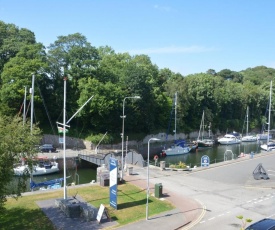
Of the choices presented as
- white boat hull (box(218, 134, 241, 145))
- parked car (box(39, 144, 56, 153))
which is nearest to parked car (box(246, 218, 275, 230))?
parked car (box(39, 144, 56, 153))

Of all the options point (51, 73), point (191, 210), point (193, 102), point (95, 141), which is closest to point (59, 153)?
point (95, 141)

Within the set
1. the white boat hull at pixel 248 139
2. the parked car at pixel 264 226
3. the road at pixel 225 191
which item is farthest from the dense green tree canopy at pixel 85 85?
the parked car at pixel 264 226

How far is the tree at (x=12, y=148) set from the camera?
63.1 ft

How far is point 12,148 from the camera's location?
779 inches

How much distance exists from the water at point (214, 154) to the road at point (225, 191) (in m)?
16.2

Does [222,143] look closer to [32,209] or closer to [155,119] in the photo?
[155,119]

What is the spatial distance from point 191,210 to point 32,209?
11871 mm

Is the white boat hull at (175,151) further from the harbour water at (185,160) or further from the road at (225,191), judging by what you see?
Result: the road at (225,191)

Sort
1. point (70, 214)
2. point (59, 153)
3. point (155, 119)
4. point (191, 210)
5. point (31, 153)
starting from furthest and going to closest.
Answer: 1. point (155, 119)
2. point (59, 153)
3. point (191, 210)
4. point (70, 214)
5. point (31, 153)

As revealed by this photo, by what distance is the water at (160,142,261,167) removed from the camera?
202 ft

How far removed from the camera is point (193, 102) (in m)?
86.9

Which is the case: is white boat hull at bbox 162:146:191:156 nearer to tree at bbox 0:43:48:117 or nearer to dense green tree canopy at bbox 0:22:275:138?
dense green tree canopy at bbox 0:22:275:138

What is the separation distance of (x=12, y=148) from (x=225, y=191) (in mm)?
20275

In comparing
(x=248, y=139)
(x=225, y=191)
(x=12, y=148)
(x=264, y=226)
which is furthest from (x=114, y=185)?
(x=248, y=139)
